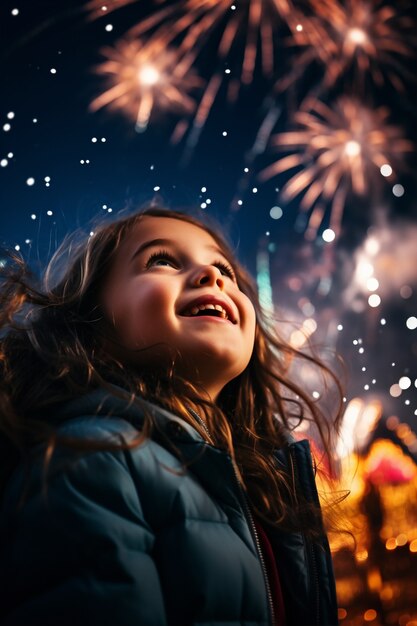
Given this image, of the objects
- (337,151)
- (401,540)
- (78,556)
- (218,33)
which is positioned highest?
(218,33)

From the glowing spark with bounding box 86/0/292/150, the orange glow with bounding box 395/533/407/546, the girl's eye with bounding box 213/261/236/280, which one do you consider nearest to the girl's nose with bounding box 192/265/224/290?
the girl's eye with bounding box 213/261/236/280

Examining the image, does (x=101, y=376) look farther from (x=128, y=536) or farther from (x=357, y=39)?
(x=357, y=39)

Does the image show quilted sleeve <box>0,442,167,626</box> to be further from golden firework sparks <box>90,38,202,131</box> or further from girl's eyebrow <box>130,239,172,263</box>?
golden firework sparks <box>90,38,202,131</box>

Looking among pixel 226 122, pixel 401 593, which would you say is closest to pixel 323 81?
pixel 226 122

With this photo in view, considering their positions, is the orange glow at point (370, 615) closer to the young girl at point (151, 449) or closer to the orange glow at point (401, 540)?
the orange glow at point (401, 540)

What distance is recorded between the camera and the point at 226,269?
105cm

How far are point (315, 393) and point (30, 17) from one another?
1.36 meters

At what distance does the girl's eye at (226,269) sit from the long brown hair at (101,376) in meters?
0.06

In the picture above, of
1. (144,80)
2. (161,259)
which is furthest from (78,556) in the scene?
(144,80)

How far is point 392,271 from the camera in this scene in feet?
9.20

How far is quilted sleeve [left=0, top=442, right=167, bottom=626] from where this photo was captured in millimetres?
518

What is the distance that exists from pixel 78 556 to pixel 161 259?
1.76 feet

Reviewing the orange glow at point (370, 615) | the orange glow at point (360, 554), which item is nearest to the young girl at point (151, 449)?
the orange glow at point (360, 554)

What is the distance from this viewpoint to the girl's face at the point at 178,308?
0.85 metres
